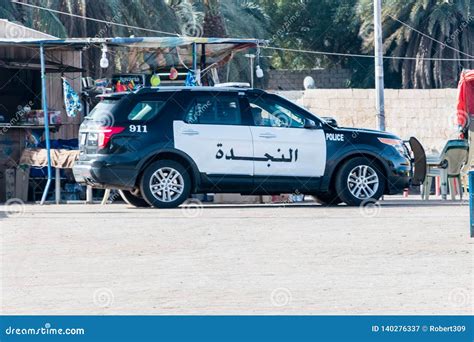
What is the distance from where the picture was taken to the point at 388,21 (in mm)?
51469

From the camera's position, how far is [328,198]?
18266 millimetres

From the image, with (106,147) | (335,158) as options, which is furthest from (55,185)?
(335,158)

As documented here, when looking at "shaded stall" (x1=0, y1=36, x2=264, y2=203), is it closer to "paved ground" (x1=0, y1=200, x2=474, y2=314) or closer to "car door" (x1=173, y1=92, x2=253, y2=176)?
"car door" (x1=173, y1=92, x2=253, y2=176)

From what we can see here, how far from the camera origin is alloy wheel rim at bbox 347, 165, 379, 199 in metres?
17.6

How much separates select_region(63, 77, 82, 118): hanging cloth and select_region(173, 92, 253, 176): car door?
12.3 feet

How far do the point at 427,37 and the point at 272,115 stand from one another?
3496 cm

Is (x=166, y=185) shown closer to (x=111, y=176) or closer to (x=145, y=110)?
(x=111, y=176)

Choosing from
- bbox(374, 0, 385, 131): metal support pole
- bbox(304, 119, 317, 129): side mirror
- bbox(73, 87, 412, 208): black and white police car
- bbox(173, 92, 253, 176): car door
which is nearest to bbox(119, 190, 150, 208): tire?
bbox(73, 87, 412, 208): black and white police car

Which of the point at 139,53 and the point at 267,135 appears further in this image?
the point at 139,53

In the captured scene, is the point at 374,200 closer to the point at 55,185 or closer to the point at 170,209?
the point at 170,209

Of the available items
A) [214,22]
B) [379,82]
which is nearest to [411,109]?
[379,82]

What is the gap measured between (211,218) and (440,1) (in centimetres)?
3632
